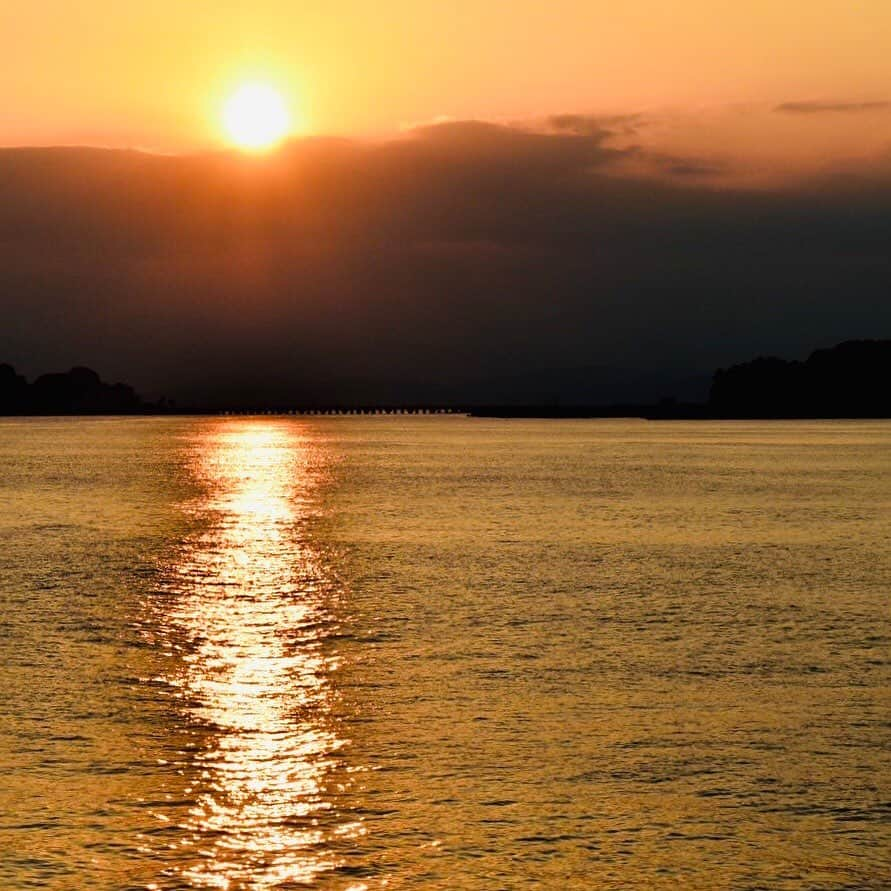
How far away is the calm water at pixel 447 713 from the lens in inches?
573

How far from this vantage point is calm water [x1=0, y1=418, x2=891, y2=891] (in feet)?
47.8

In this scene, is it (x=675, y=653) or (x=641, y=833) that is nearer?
(x=641, y=833)

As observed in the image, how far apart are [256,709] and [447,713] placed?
9.69ft

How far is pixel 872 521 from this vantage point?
6109 cm

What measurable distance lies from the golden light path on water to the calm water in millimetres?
64

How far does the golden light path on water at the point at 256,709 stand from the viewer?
14477 mm

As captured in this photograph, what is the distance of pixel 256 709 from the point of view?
69.4ft

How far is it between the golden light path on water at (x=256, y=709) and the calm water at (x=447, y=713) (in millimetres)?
64

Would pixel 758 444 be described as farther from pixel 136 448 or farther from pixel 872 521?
pixel 872 521

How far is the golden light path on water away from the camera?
570 inches

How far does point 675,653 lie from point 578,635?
9.30 ft

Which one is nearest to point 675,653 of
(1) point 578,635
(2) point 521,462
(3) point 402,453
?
(1) point 578,635

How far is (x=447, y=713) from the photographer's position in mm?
21156

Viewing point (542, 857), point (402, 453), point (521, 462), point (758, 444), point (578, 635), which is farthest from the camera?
point (758, 444)
